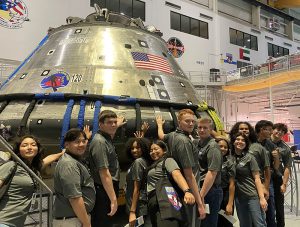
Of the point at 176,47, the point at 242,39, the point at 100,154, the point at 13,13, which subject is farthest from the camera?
the point at 242,39

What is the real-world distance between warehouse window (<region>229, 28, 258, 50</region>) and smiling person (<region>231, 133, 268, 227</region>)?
17.3 metres

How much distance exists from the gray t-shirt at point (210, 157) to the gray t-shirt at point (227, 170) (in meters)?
0.20

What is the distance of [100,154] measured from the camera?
2.60m

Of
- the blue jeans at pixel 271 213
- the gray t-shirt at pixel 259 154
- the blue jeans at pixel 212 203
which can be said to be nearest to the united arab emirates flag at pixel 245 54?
the blue jeans at pixel 271 213

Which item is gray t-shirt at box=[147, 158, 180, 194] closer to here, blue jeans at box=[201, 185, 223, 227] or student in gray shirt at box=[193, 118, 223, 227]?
student in gray shirt at box=[193, 118, 223, 227]

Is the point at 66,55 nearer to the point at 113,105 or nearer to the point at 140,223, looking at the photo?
the point at 113,105

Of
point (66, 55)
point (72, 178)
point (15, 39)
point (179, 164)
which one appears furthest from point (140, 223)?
point (15, 39)

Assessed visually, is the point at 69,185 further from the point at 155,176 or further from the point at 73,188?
the point at 155,176

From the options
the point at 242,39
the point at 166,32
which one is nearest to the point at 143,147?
the point at 166,32

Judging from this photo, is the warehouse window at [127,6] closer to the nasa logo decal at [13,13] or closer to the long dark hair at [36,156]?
the nasa logo decal at [13,13]

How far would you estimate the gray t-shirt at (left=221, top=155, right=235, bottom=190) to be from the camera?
10.6 feet

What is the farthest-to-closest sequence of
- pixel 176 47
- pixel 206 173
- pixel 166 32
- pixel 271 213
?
pixel 176 47 < pixel 166 32 < pixel 271 213 < pixel 206 173

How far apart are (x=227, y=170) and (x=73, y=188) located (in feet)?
5.76

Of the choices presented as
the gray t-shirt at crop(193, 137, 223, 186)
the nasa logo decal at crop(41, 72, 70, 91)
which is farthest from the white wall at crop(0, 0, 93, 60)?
the gray t-shirt at crop(193, 137, 223, 186)
